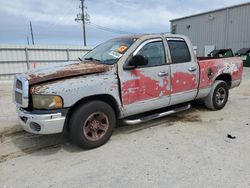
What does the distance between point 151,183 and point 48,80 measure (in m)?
2.12

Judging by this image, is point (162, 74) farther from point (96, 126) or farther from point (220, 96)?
point (220, 96)

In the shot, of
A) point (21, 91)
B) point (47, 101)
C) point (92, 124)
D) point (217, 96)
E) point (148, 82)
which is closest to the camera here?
point (47, 101)

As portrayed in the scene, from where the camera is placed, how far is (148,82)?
468 cm

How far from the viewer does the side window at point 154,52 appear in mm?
4758

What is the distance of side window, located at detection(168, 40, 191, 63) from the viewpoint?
516 cm

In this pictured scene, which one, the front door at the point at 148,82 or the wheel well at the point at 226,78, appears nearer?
the front door at the point at 148,82

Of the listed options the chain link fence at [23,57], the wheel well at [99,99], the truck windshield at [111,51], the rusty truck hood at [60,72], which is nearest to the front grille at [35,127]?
the wheel well at [99,99]

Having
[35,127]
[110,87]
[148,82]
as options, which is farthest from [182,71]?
[35,127]

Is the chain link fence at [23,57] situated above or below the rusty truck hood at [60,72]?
above

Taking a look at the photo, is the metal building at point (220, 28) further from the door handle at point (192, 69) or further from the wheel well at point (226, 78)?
the door handle at point (192, 69)

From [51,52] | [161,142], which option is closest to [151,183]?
[161,142]

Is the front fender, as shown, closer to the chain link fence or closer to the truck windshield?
the truck windshield

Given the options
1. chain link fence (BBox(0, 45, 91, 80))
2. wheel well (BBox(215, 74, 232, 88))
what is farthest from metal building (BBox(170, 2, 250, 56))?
wheel well (BBox(215, 74, 232, 88))

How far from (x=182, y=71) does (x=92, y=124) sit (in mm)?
2268
